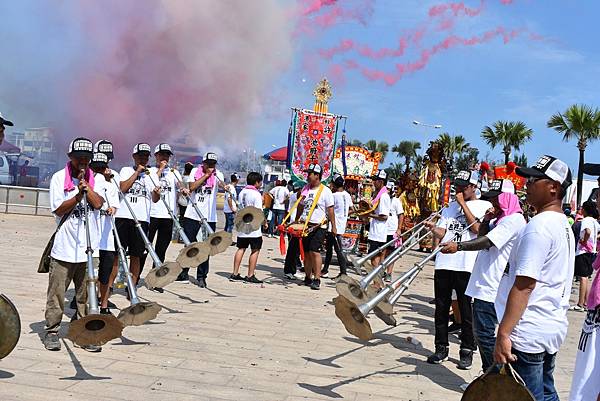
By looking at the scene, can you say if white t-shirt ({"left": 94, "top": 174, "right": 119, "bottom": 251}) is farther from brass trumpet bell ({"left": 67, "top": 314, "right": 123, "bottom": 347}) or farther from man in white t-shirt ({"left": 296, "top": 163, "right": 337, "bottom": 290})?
man in white t-shirt ({"left": 296, "top": 163, "right": 337, "bottom": 290})

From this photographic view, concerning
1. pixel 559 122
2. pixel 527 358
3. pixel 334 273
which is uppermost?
pixel 559 122

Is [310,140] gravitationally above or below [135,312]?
above

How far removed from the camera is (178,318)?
763 cm

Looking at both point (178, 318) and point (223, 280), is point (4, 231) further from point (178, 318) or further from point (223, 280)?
point (178, 318)

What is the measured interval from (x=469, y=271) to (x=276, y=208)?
14.3 m

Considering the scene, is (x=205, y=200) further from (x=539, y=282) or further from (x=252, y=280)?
(x=539, y=282)

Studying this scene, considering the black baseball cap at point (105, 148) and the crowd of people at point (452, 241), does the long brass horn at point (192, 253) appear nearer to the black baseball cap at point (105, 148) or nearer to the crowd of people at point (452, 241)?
the crowd of people at point (452, 241)

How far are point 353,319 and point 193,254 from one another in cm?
343

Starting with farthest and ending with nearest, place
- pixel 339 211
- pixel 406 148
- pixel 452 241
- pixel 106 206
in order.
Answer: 1. pixel 406 148
2. pixel 339 211
3. pixel 106 206
4. pixel 452 241

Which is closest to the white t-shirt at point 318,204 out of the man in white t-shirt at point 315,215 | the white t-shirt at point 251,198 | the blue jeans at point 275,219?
the man in white t-shirt at point 315,215

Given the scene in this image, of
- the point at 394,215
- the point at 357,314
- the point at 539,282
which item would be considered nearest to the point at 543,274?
the point at 539,282

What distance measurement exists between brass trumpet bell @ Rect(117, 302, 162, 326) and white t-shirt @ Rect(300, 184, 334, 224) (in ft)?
15.6

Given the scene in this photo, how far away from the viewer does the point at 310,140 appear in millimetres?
18688

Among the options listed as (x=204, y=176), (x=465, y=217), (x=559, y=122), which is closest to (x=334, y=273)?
(x=204, y=176)
